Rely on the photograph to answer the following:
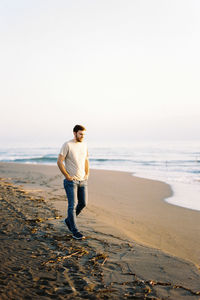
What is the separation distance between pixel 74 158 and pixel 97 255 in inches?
62.6

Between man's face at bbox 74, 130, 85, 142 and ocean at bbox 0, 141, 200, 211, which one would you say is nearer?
man's face at bbox 74, 130, 85, 142

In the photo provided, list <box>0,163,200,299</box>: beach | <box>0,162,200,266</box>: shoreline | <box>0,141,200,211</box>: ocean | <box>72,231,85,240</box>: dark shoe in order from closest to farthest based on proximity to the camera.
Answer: <box>0,163,200,299</box>: beach
<box>72,231,85,240</box>: dark shoe
<box>0,162,200,266</box>: shoreline
<box>0,141,200,211</box>: ocean

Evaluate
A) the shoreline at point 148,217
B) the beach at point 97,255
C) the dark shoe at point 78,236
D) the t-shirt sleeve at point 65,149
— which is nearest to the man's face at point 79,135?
the t-shirt sleeve at point 65,149

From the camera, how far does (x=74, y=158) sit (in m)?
4.31

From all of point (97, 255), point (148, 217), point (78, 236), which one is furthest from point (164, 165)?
point (97, 255)

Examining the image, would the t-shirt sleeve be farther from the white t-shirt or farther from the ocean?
the ocean

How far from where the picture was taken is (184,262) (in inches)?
145

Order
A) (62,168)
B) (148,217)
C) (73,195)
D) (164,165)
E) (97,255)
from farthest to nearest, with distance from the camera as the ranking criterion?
(164,165)
(148,217)
(73,195)
(62,168)
(97,255)

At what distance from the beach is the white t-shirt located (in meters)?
1.14

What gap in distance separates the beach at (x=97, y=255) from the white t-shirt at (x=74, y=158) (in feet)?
3.75

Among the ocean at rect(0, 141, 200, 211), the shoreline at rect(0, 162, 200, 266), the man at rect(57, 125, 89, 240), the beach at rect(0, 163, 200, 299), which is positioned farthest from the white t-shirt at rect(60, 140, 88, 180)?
the ocean at rect(0, 141, 200, 211)

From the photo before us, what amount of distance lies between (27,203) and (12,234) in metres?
2.48

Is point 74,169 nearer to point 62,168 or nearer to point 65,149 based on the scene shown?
point 62,168

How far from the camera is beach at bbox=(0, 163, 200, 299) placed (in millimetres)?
2777
